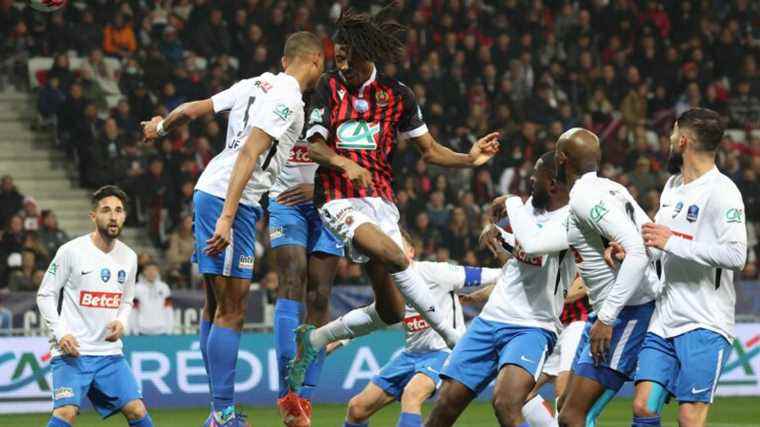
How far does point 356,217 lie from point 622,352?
182cm

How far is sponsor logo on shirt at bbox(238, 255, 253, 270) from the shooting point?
8.66 meters

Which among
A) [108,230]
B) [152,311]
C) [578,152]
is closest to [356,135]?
[578,152]

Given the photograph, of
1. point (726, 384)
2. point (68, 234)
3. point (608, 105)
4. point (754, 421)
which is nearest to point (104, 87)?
point (68, 234)

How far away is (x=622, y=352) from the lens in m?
7.98

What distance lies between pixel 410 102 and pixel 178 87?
12.0 metres

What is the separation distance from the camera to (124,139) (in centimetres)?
1983

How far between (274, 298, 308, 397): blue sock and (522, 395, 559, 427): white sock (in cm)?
161

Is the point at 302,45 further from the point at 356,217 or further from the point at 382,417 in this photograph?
the point at 382,417

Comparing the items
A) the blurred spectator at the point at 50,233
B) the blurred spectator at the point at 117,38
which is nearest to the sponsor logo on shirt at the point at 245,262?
the blurred spectator at the point at 50,233

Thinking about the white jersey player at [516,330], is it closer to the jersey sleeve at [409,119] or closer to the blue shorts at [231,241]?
the jersey sleeve at [409,119]

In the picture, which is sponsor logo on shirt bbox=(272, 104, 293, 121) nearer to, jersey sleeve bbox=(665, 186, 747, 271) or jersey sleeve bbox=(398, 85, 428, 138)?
jersey sleeve bbox=(398, 85, 428, 138)

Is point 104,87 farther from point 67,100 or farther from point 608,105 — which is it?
point 608,105

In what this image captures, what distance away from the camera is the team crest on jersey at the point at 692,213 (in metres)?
7.64

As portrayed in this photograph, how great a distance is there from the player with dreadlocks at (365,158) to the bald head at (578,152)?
0.87 metres
